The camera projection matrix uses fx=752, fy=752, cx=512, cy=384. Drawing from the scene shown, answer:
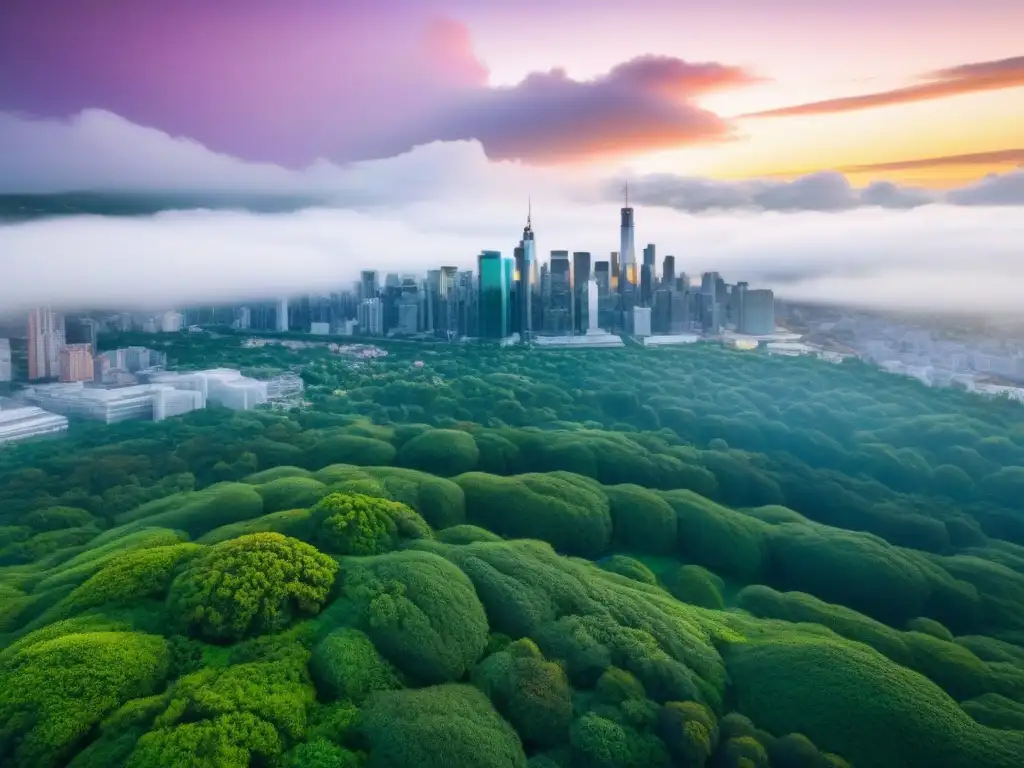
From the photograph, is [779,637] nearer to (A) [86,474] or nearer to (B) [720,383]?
(A) [86,474]

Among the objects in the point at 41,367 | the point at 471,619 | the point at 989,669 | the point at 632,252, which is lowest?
the point at 989,669

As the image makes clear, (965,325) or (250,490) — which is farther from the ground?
(965,325)

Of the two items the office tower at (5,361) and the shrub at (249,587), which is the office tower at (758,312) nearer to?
the office tower at (5,361)

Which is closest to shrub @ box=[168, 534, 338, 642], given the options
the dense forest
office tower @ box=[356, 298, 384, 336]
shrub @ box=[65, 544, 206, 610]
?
the dense forest

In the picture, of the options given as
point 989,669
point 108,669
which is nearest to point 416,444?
point 108,669

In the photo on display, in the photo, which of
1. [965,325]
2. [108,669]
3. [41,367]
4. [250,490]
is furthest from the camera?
[965,325]

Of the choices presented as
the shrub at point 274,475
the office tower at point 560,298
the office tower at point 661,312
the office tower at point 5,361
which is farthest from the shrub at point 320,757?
the office tower at point 661,312

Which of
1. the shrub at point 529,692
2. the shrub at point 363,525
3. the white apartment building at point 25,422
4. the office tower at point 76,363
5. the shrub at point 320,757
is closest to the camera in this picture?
the shrub at point 320,757
